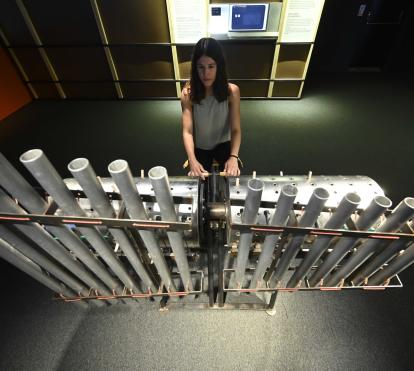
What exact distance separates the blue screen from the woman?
8.35ft

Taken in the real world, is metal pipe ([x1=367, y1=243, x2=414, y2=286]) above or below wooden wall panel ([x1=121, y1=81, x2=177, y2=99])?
above

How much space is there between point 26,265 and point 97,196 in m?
0.73

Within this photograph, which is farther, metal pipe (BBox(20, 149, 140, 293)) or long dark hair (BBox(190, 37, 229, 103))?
long dark hair (BBox(190, 37, 229, 103))

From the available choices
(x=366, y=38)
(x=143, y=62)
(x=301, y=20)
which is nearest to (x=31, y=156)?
(x=143, y=62)

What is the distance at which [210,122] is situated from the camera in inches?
65.4

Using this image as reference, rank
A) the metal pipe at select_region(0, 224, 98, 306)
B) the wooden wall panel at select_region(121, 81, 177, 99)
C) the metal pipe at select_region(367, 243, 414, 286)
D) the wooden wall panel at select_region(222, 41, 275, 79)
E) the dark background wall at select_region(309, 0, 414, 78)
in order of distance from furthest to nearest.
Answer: the dark background wall at select_region(309, 0, 414, 78) → the wooden wall panel at select_region(121, 81, 177, 99) → the wooden wall panel at select_region(222, 41, 275, 79) → the metal pipe at select_region(367, 243, 414, 286) → the metal pipe at select_region(0, 224, 98, 306)

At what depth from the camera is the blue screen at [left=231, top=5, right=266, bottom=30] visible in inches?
128

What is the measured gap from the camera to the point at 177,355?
1455 millimetres

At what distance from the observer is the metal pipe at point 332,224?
0.81 m

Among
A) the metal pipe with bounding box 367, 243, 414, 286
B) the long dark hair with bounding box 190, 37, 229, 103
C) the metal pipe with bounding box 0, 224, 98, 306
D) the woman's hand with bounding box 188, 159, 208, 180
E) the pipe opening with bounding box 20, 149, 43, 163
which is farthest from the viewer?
the woman's hand with bounding box 188, 159, 208, 180

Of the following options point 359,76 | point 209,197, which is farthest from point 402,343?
point 359,76

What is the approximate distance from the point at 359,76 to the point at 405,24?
1375 mm

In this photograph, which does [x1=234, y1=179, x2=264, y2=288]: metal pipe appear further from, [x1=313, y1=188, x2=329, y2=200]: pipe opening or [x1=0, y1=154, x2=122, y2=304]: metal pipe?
[x1=0, y1=154, x2=122, y2=304]: metal pipe

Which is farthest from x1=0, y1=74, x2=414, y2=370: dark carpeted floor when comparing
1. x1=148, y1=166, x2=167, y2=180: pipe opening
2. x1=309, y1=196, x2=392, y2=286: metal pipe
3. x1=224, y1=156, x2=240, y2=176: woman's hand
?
x1=148, y1=166, x2=167, y2=180: pipe opening
